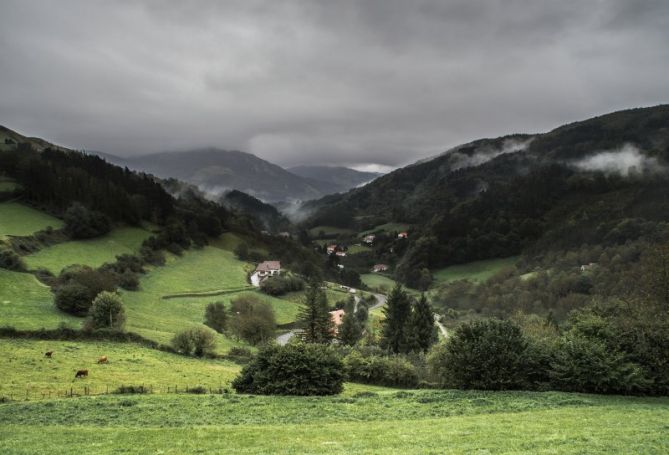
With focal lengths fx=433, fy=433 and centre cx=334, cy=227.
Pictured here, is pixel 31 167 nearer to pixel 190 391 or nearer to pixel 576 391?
pixel 190 391

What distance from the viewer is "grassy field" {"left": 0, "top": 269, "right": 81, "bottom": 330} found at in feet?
178

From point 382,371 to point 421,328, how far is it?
34.8 metres

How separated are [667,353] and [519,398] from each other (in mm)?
11400

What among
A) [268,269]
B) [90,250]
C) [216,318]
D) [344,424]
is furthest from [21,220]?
[344,424]

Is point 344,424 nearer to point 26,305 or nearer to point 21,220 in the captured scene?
point 26,305

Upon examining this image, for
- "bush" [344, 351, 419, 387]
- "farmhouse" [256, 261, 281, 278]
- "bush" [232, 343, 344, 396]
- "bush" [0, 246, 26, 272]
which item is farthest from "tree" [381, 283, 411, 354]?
"bush" [0, 246, 26, 272]

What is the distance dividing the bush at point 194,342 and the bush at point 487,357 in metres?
35.1

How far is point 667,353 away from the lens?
102 feet

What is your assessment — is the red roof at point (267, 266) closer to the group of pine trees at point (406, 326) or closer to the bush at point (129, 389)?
the group of pine trees at point (406, 326)

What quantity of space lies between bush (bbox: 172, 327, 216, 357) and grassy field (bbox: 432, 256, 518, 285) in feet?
425

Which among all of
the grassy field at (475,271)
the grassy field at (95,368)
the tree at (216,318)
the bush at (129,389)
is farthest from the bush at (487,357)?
the grassy field at (475,271)

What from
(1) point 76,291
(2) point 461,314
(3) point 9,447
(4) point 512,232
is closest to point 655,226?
(4) point 512,232

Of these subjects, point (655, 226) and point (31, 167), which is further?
point (655, 226)

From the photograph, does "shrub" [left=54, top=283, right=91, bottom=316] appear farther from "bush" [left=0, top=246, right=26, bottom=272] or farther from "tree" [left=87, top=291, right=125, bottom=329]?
"bush" [left=0, top=246, right=26, bottom=272]
